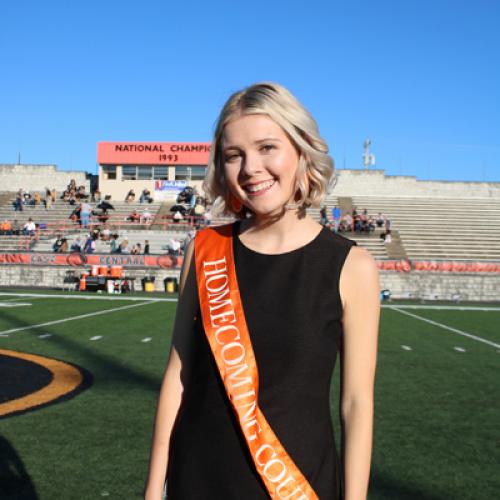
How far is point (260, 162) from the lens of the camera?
69.8 inches

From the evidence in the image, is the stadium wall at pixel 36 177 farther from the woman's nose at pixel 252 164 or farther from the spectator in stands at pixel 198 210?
the woman's nose at pixel 252 164

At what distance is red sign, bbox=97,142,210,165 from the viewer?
147 ft

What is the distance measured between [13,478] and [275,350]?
3.24 metres

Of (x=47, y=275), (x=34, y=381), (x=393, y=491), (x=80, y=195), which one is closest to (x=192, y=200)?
(x=80, y=195)

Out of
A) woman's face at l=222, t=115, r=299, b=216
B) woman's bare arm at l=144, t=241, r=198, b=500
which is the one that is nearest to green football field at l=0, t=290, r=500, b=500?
woman's bare arm at l=144, t=241, r=198, b=500

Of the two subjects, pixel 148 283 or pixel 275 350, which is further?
pixel 148 283

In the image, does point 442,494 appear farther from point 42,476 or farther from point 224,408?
point 224,408

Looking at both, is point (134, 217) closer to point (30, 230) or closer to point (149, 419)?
point (30, 230)

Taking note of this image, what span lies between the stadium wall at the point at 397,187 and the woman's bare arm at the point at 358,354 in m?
43.6

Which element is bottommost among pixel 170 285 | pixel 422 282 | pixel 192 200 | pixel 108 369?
pixel 170 285

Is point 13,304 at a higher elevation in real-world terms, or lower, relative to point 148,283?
higher

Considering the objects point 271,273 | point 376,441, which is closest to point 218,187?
point 271,273

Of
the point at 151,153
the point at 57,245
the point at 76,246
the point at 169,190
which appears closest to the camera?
the point at 76,246

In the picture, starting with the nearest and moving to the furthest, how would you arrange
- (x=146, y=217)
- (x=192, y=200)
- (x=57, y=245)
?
(x=57, y=245) < (x=146, y=217) < (x=192, y=200)
